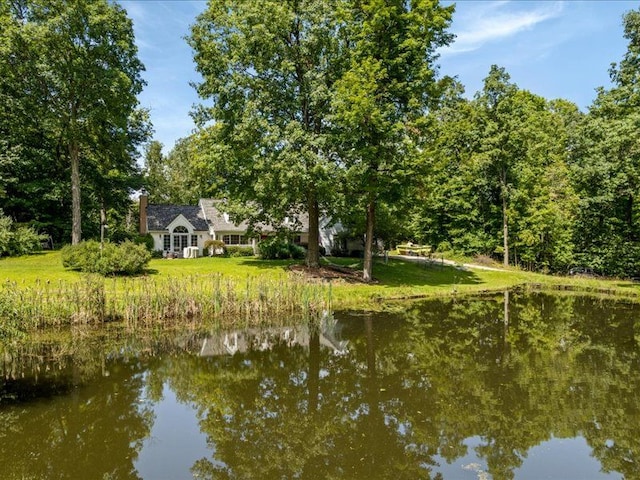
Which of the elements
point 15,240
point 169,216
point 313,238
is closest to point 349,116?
point 313,238

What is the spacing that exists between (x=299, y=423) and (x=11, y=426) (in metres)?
4.90

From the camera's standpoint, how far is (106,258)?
2091cm

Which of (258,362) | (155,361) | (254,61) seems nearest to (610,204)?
(254,61)

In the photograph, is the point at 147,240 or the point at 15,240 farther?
the point at 147,240

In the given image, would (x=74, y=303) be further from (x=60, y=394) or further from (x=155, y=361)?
(x=60, y=394)

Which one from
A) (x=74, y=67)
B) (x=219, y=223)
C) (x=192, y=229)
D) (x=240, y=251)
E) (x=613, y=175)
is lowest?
(x=240, y=251)

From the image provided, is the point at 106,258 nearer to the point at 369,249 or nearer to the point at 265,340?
the point at 265,340

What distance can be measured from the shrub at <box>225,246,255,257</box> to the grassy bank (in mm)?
4866

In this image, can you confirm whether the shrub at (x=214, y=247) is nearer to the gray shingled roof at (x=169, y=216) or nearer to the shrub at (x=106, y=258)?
the gray shingled roof at (x=169, y=216)

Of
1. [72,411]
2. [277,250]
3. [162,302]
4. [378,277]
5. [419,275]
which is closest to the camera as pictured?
[72,411]

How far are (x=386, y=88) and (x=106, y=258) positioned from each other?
15.9m

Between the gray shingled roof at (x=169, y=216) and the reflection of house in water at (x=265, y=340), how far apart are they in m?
24.3

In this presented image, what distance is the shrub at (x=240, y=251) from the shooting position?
1319 inches

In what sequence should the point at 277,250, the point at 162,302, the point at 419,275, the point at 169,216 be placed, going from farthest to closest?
the point at 169,216
the point at 277,250
the point at 419,275
the point at 162,302
